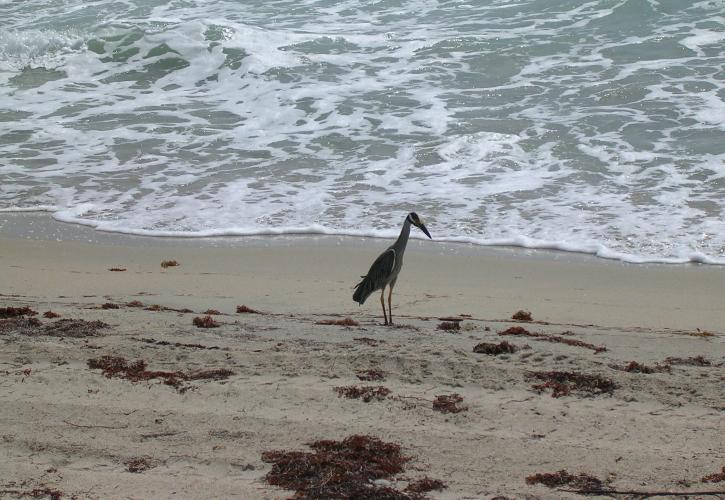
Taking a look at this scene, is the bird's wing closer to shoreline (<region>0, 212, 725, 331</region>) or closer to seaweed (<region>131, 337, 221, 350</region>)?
shoreline (<region>0, 212, 725, 331</region>)

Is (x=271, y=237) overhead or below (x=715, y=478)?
overhead

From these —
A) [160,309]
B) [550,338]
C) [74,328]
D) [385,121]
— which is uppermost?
[385,121]

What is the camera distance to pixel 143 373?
459 cm

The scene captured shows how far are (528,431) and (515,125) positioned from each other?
807 centimetres

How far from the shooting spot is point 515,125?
11453 millimetres

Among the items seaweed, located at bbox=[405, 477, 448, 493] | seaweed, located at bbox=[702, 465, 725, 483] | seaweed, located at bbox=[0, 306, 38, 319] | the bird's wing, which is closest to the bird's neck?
the bird's wing

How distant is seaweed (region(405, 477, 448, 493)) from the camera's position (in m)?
3.43

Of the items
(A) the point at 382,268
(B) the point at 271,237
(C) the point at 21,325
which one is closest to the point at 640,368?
(A) the point at 382,268

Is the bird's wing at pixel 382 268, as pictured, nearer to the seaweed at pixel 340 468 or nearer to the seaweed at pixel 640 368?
the seaweed at pixel 640 368

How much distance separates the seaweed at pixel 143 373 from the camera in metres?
4.52

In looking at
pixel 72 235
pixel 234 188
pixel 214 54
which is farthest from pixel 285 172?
pixel 214 54

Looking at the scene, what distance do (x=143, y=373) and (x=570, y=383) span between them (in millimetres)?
2305

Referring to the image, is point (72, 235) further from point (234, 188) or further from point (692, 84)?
point (692, 84)

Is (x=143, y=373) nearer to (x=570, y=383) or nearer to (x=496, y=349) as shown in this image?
(x=496, y=349)
